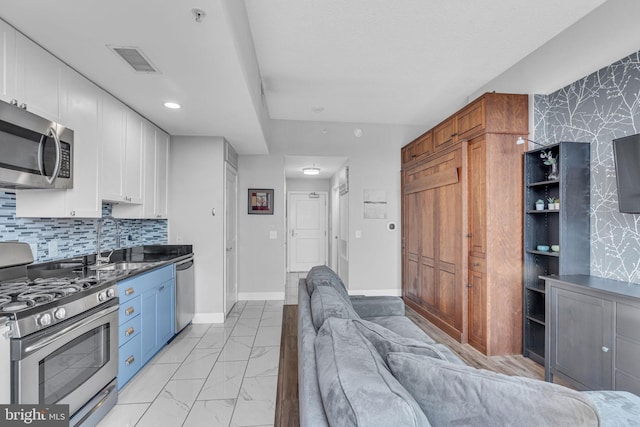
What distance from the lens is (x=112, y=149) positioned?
269 centimetres

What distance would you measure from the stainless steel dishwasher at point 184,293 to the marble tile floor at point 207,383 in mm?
169

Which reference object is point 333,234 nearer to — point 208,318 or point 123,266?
point 208,318

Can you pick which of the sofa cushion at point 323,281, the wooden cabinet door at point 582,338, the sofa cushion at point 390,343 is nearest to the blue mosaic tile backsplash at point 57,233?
the sofa cushion at point 323,281

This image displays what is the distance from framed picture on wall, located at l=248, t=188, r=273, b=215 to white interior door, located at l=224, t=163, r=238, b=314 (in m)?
0.26

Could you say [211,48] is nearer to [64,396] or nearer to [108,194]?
[108,194]

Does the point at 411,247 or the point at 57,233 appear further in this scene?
the point at 411,247

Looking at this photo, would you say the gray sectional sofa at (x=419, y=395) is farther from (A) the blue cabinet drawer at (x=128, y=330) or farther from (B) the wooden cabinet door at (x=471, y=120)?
(B) the wooden cabinet door at (x=471, y=120)

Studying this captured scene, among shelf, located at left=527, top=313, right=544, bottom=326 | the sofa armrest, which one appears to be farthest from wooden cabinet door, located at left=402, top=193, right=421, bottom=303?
the sofa armrest

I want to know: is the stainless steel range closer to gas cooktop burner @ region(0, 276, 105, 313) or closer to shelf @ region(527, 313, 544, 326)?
gas cooktop burner @ region(0, 276, 105, 313)

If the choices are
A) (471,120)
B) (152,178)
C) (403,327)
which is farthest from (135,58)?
(471,120)

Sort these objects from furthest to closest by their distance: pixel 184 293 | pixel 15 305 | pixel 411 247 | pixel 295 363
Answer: pixel 411 247 → pixel 184 293 → pixel 295 363 → pixel 15 305

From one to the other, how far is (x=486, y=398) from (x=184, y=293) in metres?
3.34

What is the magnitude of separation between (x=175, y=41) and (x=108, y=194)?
1.49 meters

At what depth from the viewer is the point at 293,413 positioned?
1334 mm
